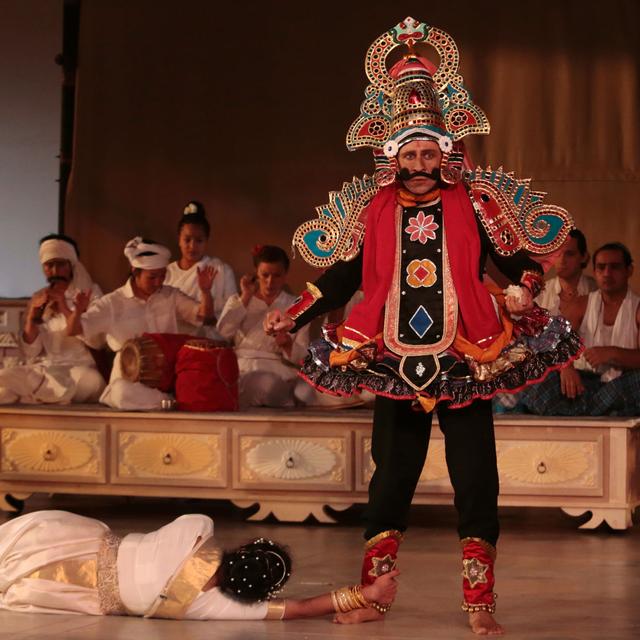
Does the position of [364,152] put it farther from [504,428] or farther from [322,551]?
[322,551]

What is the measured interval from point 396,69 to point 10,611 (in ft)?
6.14

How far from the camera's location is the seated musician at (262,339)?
630 cm

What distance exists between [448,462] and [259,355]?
2.70 m

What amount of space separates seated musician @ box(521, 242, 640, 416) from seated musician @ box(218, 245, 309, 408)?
111 cm

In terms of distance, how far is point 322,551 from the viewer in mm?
5078

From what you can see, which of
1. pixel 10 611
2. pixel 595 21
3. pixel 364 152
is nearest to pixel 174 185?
pixel 364 152

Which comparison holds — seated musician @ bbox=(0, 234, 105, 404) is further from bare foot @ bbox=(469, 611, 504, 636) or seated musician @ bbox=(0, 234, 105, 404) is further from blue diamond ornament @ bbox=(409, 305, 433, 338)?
bare foot @ bbox=(469, 611, 504, 636)

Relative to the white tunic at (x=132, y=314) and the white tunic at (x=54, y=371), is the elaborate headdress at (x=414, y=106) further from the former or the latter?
the white tunic at (x=54, y=371)

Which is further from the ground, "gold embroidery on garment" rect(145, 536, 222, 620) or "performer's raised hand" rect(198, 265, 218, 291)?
"performer's raised hand" rect(198, 265, 218, 291)

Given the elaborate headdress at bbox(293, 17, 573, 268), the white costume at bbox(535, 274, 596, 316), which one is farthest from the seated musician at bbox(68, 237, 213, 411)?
the elaborate headdress at bbox(293, 17, 573, 268)

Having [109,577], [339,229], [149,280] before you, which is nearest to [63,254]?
[149,280]

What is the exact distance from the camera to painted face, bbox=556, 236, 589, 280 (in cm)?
644

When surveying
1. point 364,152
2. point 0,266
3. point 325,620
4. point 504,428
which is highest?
point 364,152

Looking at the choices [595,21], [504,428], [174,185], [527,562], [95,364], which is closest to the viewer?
[527,562]
